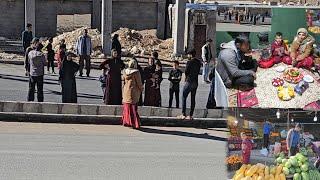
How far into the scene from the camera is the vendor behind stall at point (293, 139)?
302 inches

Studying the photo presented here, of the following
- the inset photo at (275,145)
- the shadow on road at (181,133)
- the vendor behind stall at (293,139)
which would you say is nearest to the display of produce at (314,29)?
the inset photo at (275,145)

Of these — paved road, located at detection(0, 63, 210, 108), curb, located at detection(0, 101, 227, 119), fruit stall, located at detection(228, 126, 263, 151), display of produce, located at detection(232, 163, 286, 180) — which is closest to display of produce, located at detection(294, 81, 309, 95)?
fruit stall, located at detection(228, 126, 263, 151)

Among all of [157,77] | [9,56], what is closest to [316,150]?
[157,77]

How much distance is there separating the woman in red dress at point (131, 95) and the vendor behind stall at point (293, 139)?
8028mm

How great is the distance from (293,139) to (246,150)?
0.52 metres

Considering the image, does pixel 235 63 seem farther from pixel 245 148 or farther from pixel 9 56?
pixel 9 56

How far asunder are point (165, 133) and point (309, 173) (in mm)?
7884

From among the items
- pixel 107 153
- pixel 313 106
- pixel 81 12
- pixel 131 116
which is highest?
pixel 81 12

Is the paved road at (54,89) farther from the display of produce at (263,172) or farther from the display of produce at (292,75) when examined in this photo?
the display of produce at (292,75)

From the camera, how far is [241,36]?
734 centimetres

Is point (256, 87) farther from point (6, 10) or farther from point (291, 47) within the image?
point (6, 10)

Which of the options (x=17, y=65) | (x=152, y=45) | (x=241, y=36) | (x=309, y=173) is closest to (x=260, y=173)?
(x=309, y=173)

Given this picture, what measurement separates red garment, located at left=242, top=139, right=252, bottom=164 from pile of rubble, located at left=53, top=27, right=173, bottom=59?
73.5ft

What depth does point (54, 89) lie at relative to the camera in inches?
829
